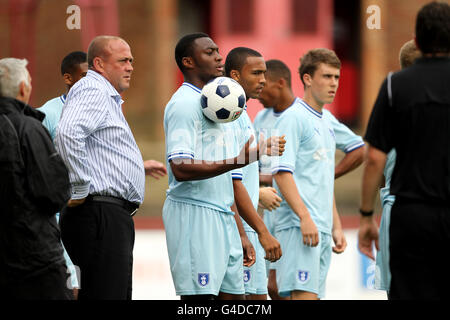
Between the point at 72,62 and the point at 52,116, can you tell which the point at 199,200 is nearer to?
the point at 52,116

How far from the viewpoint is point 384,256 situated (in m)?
6.62

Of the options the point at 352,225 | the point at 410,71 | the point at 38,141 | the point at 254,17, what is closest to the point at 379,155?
the point at 410,71

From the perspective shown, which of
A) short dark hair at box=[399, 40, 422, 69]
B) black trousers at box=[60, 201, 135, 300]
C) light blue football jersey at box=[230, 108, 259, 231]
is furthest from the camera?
short dark hair at box=[399, 40, 422, 69]

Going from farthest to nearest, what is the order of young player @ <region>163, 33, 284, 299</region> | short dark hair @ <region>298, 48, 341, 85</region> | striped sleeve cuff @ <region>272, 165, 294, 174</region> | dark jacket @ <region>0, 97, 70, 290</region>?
short dark hair @ <region>298, 48, 341, 85</region>
striped sleeve cuff @ <region>272, 165, 294, 174</region>
young player @ <region>163, 33, 284, 299</region>
dark jacket @ <region>0, 97, 70, 290</region>

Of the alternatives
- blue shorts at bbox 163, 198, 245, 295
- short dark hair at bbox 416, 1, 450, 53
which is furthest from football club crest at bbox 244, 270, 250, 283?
short dark hair at bbox 416, 1, 450, 53

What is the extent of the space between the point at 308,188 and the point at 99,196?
85.4 inches

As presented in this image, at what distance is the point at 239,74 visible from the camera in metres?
6.66

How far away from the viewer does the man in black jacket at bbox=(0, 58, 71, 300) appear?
4.94 metres

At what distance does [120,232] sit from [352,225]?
9.90 meters

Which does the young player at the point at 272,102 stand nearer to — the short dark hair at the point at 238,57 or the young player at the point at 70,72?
the short dark hair at the point at 238,57

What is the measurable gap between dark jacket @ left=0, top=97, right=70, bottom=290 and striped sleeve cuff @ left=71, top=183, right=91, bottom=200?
0.63 metres

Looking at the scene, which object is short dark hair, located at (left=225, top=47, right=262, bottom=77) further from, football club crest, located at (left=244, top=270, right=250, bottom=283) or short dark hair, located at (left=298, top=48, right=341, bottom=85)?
football club crest, located at (left=244, top=270, right=250, bottom=283)

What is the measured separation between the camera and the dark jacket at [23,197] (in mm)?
4934

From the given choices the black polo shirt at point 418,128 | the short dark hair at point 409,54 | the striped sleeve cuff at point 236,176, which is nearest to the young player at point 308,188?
the striped sleeve cuff at point 236,176
